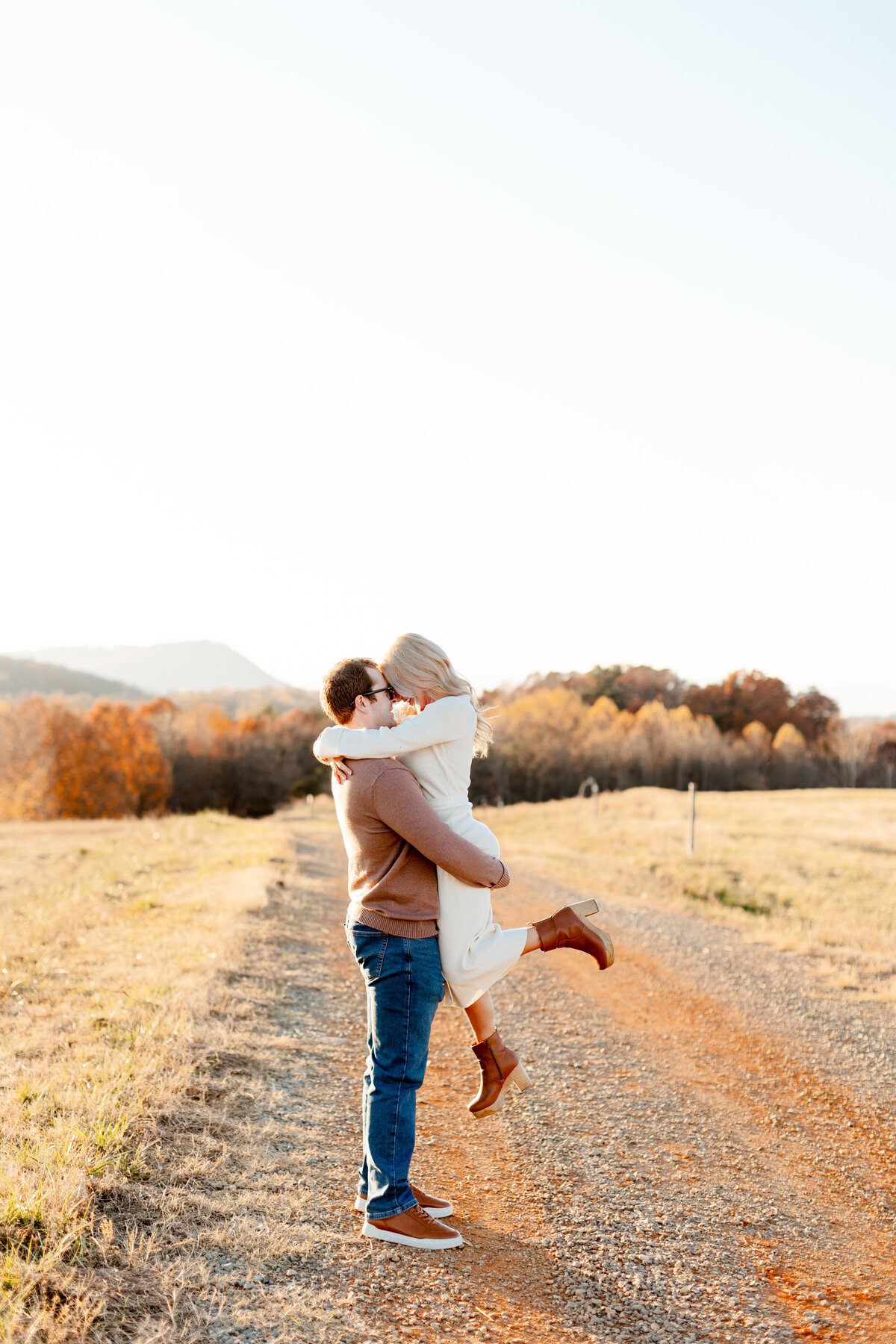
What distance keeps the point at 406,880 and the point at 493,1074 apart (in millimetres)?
974

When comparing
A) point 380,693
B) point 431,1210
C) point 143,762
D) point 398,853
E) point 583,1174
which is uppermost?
point 380,693

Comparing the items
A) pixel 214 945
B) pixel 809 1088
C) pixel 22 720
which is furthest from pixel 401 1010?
pixel 22 720

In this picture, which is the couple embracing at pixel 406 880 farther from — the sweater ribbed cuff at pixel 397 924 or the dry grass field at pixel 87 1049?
the dry grass field at pixel 87 1049

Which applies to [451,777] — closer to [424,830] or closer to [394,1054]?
[424,830]

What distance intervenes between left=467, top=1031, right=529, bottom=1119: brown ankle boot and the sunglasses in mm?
1506

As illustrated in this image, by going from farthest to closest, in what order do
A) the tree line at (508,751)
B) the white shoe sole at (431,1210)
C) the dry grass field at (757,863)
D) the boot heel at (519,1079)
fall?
the tree line at (508,751)
the dry grass field at (757,863)
the boot heel at (519,1079)
the white shoe sole at (431,1210)

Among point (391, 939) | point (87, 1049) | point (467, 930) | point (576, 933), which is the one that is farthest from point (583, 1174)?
point (87, 1049)

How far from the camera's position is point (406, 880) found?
144 inches

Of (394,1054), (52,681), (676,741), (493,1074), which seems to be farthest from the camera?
(52,681)

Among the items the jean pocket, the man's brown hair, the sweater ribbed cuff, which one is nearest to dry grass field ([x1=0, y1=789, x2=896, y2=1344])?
the jean pocket

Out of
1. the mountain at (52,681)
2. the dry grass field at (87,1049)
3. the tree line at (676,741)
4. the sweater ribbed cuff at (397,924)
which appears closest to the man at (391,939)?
the sweater ribbed cuff at (397,924)

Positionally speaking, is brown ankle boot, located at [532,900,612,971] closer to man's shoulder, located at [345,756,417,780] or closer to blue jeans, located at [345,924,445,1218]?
blue jeans, located at [345,924,445,1218]

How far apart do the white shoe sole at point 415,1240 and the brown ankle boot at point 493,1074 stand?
0.47 m

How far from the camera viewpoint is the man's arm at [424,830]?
11.5 ft
